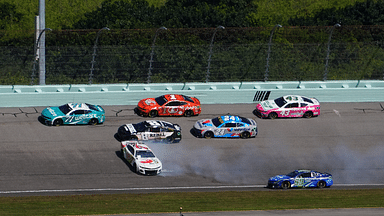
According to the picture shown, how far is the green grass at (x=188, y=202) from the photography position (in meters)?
22.2

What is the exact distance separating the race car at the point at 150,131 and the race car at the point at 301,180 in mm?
5497

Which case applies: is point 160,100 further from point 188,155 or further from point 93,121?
point 188,155

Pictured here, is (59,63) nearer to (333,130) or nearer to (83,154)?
(83,154)

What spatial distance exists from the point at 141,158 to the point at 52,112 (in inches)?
248

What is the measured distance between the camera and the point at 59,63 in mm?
32719

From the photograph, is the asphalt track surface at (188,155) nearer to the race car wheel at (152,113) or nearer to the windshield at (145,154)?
the race car wheel at (152,113)

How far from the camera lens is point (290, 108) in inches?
1276

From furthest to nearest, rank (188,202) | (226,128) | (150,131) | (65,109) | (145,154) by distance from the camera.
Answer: (65,109) < (226,128) < (150,131) < (145,154) < (188,202)

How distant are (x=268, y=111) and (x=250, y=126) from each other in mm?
2549

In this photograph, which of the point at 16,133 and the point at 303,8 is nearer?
the point at 16,133

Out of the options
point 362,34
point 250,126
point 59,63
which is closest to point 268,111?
point 250,126

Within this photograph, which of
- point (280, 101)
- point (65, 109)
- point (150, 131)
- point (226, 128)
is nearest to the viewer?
point (150, 131)

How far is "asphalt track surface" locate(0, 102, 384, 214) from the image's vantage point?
25703mm

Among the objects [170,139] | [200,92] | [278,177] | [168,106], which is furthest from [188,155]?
[200,92]
